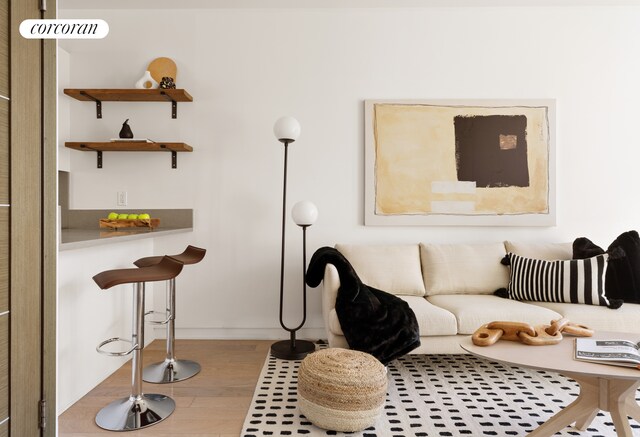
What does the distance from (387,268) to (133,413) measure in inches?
69.9

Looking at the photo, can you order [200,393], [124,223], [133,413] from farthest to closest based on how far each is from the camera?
[124,223]
[200,393]
[133,413]

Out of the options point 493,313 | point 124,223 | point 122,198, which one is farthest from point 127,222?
point 493,313

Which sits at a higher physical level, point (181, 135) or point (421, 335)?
point (181, 135)

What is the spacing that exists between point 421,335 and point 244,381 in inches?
42.4

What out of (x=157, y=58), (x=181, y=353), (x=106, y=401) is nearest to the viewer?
(x=106, y=401)

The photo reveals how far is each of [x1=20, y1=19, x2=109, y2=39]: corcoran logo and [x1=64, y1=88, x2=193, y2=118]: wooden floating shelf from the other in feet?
5.05

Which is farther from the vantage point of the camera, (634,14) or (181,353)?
(634,14)

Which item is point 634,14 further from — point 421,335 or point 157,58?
point 157,58

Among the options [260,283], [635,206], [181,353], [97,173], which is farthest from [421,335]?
[97,173]

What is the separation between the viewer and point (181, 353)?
9.74 feet

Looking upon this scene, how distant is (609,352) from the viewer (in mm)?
A: 1640

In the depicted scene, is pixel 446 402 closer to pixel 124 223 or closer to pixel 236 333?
pixel 236 333

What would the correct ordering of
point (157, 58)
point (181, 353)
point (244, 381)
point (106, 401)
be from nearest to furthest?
point (106, 401), point (244, 381), point (181, 353), point (157, 58)

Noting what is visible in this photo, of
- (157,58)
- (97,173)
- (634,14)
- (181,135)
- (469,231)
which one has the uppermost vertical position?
(634,14)
